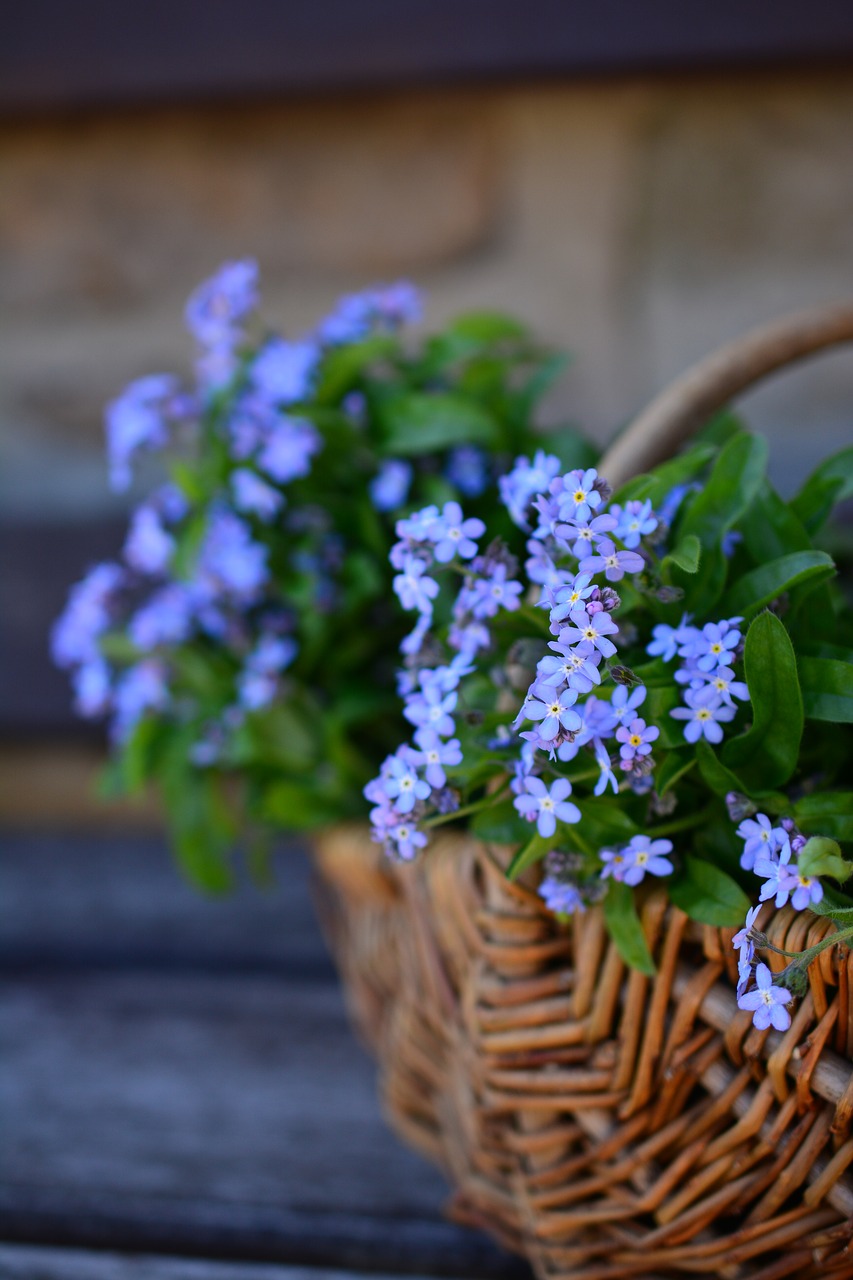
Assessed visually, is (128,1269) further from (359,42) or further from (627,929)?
(359,42)

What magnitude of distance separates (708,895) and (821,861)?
0.08m

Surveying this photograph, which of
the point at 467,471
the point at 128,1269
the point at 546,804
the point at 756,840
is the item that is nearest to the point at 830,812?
the point at 756,840

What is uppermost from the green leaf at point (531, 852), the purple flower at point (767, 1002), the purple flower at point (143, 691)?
→ the purple flower at point (143, 691)

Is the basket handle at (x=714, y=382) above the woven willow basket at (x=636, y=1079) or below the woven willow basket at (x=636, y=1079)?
above

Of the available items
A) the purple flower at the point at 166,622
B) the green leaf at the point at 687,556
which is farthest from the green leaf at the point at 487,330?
the green leaf at the point at 687,556

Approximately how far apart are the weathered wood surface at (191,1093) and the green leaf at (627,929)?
34 cm

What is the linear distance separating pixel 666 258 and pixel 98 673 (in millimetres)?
826

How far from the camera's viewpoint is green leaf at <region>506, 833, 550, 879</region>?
55 cm

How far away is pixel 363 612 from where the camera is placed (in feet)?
3.14

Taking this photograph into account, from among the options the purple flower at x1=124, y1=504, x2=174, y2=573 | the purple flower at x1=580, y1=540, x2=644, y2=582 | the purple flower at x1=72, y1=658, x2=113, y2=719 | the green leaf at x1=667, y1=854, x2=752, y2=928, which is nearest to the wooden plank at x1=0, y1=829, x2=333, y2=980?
the purple flower at x1=72, y1=658, x2=113, y2=719

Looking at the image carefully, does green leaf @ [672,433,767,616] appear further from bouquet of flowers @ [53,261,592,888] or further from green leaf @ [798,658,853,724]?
bouquet of flowers @ [53,261,592,888]

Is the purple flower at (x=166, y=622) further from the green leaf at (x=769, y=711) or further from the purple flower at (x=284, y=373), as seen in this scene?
the green leaf at (x=769, y=711)

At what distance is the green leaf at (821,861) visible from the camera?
482mm

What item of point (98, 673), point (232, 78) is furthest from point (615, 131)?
point (98, 673)
